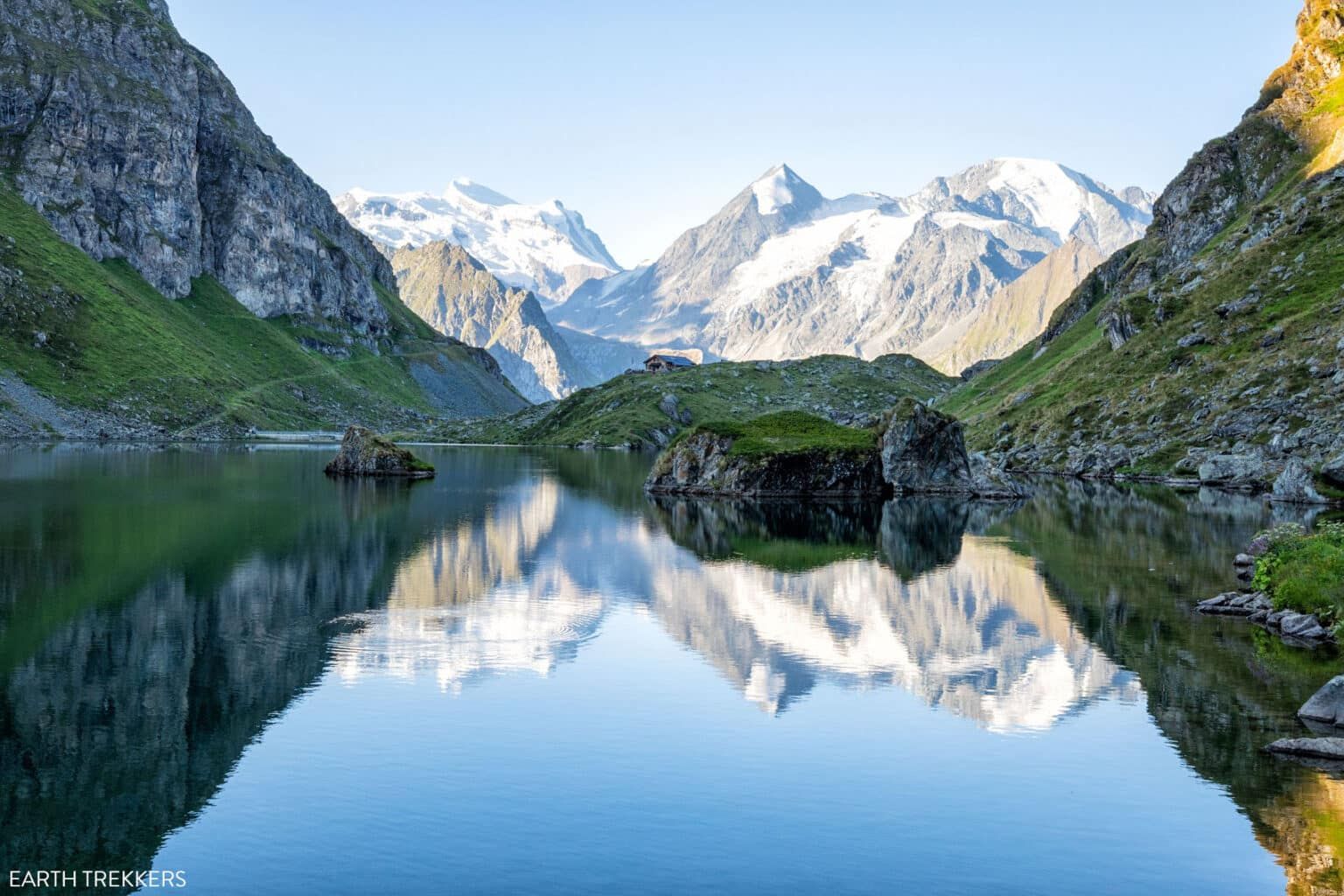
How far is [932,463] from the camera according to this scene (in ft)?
451

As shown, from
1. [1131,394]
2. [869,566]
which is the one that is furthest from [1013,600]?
[1131,394]

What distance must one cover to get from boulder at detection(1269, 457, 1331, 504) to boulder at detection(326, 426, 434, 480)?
4142 inches

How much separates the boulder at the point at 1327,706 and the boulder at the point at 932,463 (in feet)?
325

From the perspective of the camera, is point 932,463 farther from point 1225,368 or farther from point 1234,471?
A: point 1225,368

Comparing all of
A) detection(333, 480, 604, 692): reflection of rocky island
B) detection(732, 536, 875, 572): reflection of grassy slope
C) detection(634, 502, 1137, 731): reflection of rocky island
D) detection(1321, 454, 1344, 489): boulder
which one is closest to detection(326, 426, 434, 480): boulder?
detection(333, 480, 604, 692): reflection of rocky island

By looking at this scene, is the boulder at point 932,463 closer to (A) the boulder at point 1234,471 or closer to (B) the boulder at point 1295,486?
(A) the boulder at point 1234,471

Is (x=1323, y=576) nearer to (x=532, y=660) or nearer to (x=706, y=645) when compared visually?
(x=706, y=645)

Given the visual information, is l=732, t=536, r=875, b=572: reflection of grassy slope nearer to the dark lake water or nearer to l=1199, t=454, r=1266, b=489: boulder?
the dark lake water

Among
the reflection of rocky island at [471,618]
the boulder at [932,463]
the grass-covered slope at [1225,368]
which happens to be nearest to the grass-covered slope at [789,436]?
the boulder at [932,463]

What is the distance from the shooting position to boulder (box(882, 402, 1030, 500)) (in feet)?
444

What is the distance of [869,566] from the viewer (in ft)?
237

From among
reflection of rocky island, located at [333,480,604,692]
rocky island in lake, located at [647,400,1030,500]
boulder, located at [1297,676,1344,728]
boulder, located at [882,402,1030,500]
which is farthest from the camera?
boulder, located at [882,402,1030,500]

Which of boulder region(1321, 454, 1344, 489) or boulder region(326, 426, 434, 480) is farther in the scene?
boulder region(326, 426, 434, 480)

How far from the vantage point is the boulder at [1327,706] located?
35.1 meters
